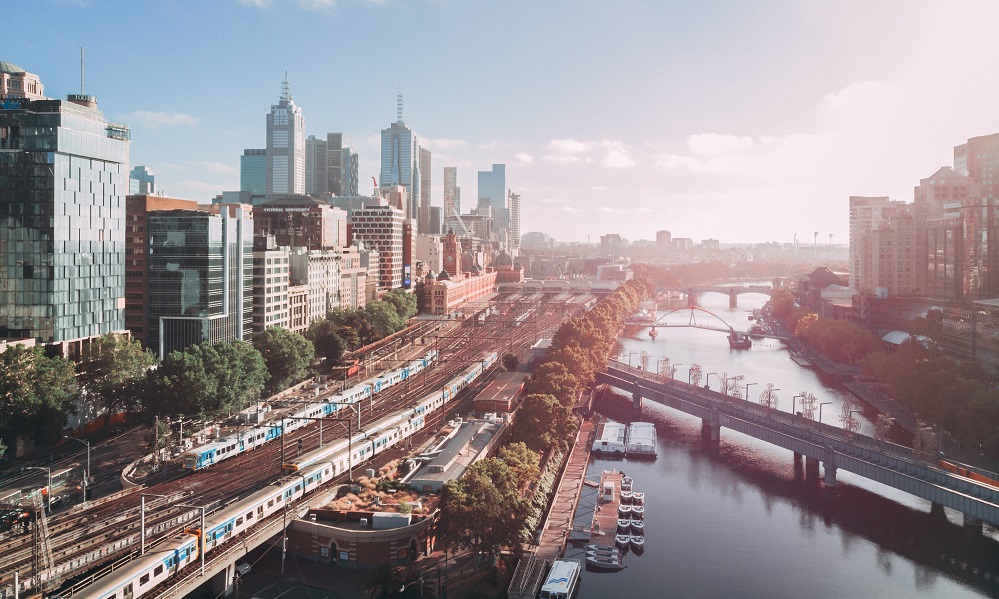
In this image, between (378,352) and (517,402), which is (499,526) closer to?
(517,402)

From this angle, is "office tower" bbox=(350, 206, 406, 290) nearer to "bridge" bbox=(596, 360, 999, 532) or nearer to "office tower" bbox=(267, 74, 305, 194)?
"bridge" bbox=(596, 360, 999, 532)

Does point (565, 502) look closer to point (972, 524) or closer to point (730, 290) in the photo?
point (972, 524)

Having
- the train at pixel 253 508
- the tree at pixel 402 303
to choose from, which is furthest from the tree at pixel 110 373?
the tree at pixel 402 303

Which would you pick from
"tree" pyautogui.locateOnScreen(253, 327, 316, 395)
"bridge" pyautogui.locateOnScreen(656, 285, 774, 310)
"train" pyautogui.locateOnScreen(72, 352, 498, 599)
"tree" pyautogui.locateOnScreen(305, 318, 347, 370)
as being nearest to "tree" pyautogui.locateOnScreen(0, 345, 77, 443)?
"train" pyautogui.locateOnScreen(72, 352, 498, 599)

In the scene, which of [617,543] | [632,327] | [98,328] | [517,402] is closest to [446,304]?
[632,327]

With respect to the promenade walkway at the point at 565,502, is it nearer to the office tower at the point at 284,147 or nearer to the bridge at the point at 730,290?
the bridge at the point at 730,290
